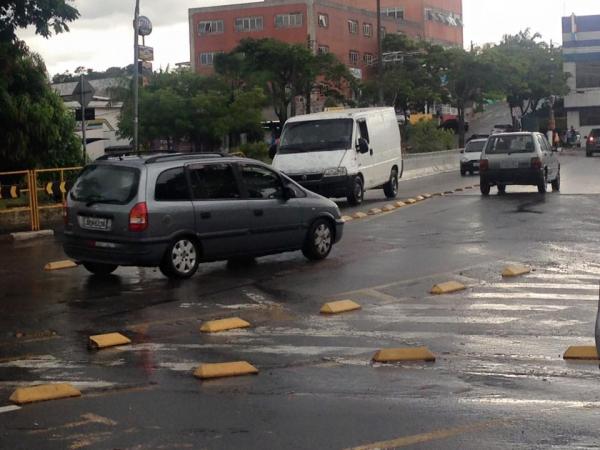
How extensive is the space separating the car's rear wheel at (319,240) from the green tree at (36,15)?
8.94 m

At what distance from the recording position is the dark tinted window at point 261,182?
1405cm

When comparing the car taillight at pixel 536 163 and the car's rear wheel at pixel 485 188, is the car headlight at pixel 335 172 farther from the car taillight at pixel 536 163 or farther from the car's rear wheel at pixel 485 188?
the car taillight at pixel 536 163

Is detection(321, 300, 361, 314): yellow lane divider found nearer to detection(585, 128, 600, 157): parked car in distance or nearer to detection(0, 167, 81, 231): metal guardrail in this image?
detection(0, 167, 81, 231): metal guardrail

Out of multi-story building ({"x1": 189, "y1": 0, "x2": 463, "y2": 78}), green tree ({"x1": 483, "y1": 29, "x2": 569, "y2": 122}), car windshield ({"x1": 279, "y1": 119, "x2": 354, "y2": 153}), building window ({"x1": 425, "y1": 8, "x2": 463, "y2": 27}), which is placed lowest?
car windshield ({"x1": 279, "y1": 119, "x2": 354, "y2": 153})

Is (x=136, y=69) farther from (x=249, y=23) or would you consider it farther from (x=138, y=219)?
(x=249, y=23)

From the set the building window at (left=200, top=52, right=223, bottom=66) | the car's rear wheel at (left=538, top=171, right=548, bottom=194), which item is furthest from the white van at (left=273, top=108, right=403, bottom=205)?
the building window at (left=200, top=52, right=223, bottom=66)

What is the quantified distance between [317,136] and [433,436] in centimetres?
1921

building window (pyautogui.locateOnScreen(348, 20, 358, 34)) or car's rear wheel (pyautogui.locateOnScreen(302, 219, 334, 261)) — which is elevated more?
building window (pyautogui.locateOnScreen(348, 20, 358, 34))

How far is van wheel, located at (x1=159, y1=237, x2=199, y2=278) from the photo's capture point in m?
12.9

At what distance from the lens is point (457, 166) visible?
162ft

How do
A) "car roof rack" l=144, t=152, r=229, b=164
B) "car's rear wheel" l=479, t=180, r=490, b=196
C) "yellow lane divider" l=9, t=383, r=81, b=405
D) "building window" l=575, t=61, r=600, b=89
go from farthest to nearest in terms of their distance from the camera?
1. "building window" l=575, t=61, r=600, b=89
2. "car's rear wheel" l=479, t=180, r=490, b=196
3. "car roof rack" l=144, t=152, r=229, b=164
4. "yellow lane divider" l=9, t=383, r=81, b=405

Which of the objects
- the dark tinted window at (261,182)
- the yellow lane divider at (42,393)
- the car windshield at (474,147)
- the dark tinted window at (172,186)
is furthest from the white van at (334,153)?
the yellow lane divider at (42,393)

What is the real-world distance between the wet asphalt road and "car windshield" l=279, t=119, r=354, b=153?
26.2 feet

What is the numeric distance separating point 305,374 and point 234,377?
55 centimetres
